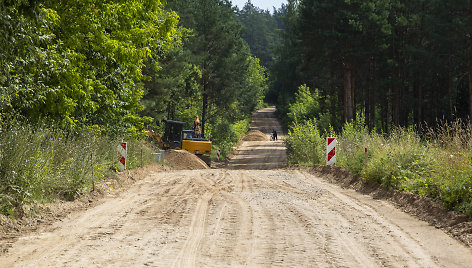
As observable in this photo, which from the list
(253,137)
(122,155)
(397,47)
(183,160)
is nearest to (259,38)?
(253,137)

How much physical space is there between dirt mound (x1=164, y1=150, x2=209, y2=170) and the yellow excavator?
2.30 metres

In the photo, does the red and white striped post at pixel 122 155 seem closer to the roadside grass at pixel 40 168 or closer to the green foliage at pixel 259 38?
the roadside grass at pixel 40 168

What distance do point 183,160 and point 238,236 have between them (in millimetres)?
23522

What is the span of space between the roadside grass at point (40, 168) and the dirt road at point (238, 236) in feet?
2.99

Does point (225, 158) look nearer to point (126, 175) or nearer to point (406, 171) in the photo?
point (126, 175)

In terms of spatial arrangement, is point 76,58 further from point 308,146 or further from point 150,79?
point 308,146

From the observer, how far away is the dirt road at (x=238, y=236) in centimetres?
670

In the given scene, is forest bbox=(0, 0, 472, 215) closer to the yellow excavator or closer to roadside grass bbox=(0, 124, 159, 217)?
roadside grass bbox=(0, 124, 159, 217)

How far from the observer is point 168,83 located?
128ft

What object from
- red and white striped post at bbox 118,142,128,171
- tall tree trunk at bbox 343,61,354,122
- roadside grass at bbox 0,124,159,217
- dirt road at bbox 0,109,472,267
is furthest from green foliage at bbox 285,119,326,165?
roadside grass at bbox 0,124,159,217

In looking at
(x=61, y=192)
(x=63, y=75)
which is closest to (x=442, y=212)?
(x=61, y=192)

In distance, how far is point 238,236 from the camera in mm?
8172

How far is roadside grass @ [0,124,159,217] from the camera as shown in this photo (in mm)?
9445

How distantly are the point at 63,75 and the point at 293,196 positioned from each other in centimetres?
724
